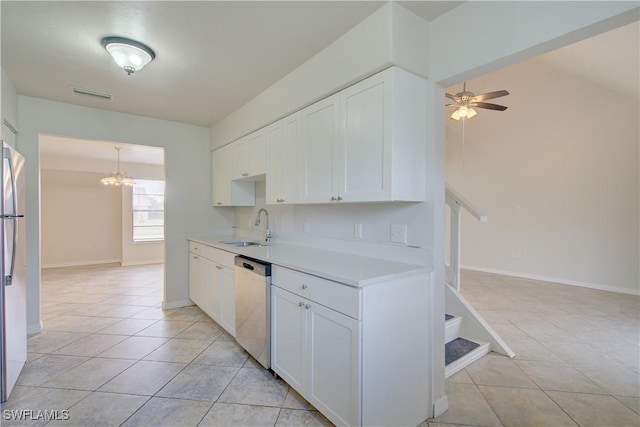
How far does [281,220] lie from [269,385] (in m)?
1.71

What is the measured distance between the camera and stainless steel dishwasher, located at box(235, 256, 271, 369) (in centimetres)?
222

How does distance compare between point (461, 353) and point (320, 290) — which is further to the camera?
point (461, 353)

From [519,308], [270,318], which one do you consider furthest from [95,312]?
[519,308]

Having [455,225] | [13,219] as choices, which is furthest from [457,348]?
[13,219]

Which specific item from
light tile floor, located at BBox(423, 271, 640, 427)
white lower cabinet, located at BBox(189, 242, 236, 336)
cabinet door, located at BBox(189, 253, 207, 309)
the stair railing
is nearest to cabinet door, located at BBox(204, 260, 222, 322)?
white lower cabinet, located at BBox(189, 242, 236, 336)

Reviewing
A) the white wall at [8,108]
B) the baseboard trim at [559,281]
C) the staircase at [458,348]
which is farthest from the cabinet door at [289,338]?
the baseboard trim at [559,281]

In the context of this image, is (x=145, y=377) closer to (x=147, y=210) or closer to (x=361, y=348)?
(x=361, y=348)

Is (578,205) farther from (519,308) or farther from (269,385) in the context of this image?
(269,385)

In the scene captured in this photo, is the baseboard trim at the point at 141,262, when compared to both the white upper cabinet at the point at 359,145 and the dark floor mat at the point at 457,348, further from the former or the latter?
the dark floor mat at the point at 457,348

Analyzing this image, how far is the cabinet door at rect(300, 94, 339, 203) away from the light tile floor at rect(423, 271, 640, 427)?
171 centimetres

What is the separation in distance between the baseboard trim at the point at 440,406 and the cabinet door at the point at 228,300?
180 centimetres

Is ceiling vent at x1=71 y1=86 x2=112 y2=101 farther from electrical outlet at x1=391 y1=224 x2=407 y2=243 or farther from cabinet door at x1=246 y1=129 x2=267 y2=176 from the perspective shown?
electrical outlet at x1=391 y1=224 x2=407 y2=243

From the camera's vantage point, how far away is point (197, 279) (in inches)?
146

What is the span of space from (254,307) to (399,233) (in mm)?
1301
